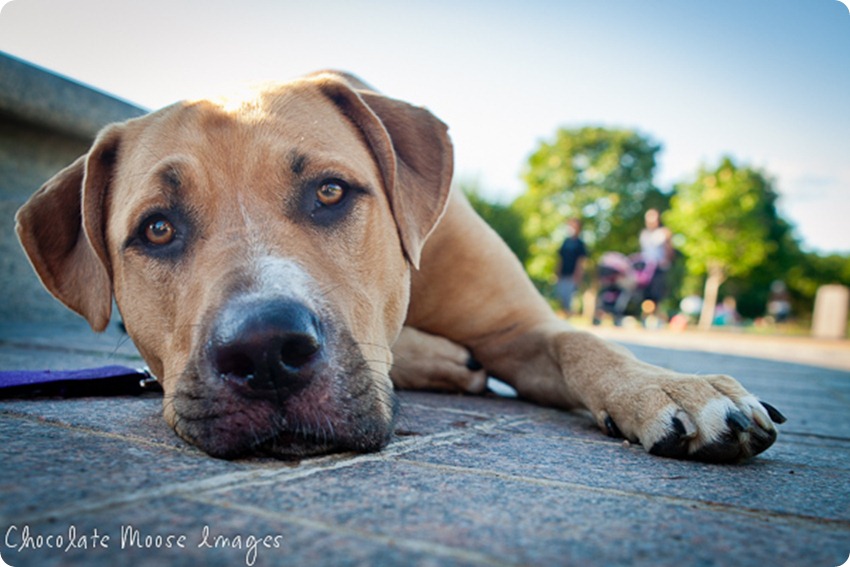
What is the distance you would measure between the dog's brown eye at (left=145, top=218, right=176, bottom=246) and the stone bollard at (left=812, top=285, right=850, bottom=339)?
30290 mm

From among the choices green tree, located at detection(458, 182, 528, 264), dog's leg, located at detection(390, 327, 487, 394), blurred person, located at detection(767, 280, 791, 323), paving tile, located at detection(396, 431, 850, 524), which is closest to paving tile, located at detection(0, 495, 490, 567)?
paving tile, located at detection(396, 431, 850, 524)

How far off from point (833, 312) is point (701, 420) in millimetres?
30520

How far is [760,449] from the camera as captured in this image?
7.16ft

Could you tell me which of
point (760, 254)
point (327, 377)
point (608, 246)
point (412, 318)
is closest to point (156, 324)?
point (327, 377)

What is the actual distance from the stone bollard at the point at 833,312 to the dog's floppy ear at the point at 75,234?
30.2 metres

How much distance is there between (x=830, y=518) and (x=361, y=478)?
1.07 m

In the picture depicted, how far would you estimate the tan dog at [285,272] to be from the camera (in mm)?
1858

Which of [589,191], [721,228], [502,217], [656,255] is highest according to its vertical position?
[589,191]

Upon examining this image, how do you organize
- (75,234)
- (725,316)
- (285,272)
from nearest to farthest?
1. (285,272)
2. (75,234)
3. (725,316)

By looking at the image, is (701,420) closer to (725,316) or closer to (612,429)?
(612,429)

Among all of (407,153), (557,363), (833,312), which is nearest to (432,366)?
(557,363)

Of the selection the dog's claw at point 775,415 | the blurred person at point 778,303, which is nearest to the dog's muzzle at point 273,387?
the dog's claw at point 775,415

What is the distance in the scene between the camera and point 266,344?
173 centimetres

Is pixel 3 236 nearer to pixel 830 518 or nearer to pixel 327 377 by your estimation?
pixel 327 377
